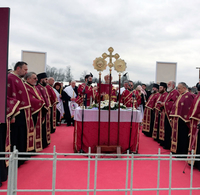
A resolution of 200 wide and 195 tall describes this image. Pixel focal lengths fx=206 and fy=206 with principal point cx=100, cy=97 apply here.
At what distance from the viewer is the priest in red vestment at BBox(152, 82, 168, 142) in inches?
274

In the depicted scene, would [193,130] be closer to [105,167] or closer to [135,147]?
[135,147]

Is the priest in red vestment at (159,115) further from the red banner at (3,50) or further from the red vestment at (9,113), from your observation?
the red banner at (3,50)

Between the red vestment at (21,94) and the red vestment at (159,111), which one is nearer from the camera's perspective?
the red vestment at (21,94)

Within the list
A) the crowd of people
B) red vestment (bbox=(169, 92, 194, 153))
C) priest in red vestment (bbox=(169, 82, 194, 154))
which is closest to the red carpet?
the crowd of people

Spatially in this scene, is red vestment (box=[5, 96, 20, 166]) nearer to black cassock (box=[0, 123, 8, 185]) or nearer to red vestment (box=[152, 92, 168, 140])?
black cassock (box=[0, 123, 8, 185])

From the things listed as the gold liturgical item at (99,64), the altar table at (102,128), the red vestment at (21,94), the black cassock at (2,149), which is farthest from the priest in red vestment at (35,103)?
the gold liturgical item at (99,64)

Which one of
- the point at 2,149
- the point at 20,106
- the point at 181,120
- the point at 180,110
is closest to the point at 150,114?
the point at 181,120

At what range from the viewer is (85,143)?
17.8 feet

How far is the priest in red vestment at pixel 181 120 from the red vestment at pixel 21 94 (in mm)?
3710

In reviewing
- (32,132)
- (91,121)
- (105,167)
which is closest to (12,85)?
(32,132)

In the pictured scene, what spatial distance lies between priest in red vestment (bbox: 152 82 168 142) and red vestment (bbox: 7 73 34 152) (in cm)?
424

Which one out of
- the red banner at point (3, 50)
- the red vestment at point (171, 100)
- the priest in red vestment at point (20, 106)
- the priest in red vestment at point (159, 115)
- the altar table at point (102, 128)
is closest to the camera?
the red banner at point (3, 50)

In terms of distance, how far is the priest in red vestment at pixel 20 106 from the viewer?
14.0ft

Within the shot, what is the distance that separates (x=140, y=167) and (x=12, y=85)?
3203mm
